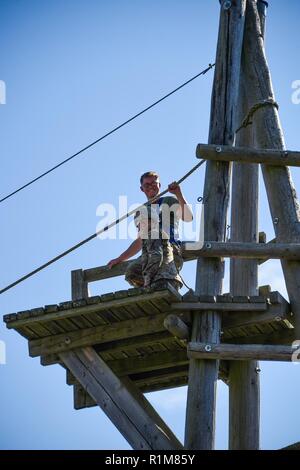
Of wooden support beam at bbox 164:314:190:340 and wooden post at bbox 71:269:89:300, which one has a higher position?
wooden post at bbox 71:269:89:300

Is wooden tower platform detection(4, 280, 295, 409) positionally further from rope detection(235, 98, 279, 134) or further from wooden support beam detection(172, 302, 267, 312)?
rope detection(235, 98, 279, 134)

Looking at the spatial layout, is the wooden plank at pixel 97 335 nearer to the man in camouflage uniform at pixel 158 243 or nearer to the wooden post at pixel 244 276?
the man in camouflage uniform at pixel 158 243

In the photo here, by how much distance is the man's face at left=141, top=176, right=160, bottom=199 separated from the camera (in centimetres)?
1748

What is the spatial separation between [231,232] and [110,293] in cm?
190

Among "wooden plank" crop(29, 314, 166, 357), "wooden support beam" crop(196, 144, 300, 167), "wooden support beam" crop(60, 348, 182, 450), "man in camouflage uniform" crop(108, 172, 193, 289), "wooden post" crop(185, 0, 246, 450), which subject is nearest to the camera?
"wooden post" crop(185, 0, 246, 450)

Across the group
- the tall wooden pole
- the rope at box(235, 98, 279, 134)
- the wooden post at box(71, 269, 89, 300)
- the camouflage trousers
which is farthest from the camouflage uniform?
the rope at box(235, 98, 279, 134)

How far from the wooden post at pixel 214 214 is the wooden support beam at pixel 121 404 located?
0.35 meters

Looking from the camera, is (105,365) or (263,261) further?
(263,261)

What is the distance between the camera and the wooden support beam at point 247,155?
17500 millimetres

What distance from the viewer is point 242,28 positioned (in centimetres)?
1844

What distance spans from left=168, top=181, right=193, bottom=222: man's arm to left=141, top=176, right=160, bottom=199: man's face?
0.33 m
